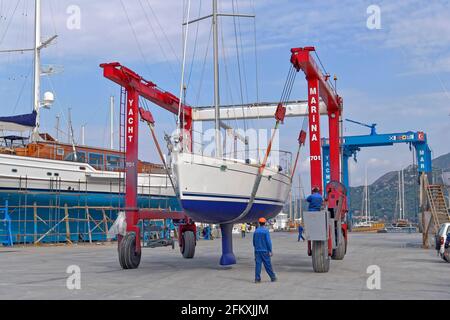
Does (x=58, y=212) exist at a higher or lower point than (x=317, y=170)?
lower

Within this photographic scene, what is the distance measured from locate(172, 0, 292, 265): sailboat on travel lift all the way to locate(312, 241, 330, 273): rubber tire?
7.46 feet

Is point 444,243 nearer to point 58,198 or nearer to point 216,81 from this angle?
point 216,81

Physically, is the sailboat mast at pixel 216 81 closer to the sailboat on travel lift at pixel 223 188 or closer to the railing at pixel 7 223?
the sailboat on travel lift at pixel 223 188

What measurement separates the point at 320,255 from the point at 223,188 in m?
3.05

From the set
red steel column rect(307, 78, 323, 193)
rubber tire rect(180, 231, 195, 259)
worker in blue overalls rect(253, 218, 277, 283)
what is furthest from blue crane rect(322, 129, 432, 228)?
worker in blue overalls rect(253, 218, 277, 283)

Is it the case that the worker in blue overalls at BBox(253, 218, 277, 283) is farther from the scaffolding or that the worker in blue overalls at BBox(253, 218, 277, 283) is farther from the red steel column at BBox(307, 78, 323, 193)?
the scaffolding

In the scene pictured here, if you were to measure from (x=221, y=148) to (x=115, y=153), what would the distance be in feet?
79.9

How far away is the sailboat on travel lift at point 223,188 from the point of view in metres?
14.7

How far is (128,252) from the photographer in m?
16.8

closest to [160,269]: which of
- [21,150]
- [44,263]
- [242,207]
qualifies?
[242,207]

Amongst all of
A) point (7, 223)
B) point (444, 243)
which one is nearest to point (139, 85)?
point (444, 243)

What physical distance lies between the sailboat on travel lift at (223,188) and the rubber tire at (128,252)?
2340 mm

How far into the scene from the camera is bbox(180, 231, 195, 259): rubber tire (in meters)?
21.5
